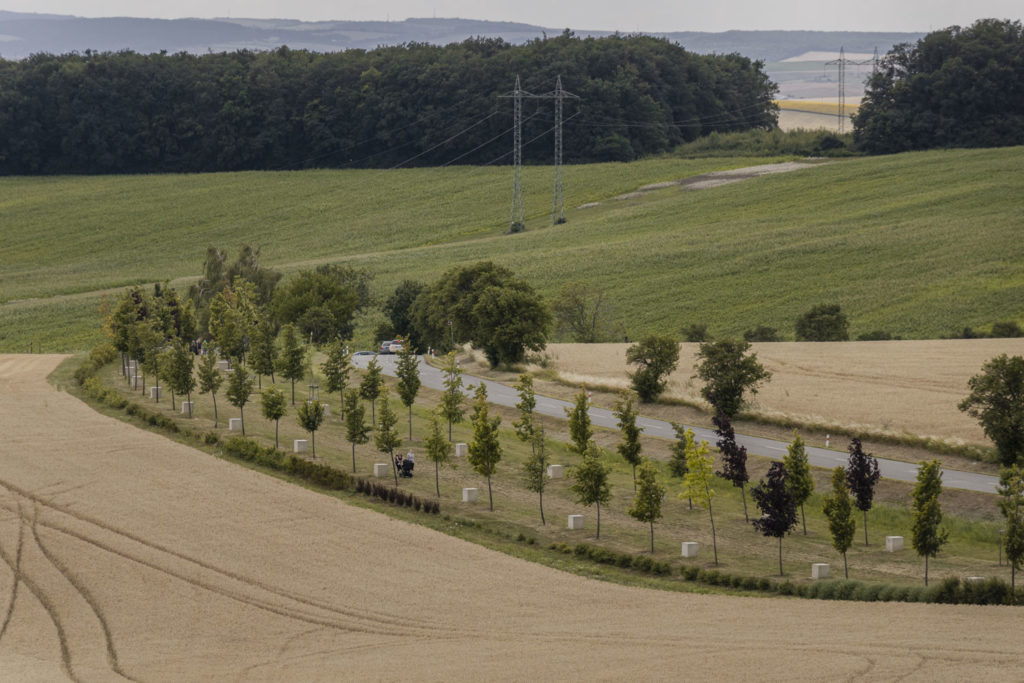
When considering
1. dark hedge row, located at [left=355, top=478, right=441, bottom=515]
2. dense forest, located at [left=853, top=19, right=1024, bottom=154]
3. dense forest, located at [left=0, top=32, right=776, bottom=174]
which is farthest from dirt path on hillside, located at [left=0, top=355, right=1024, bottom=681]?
dense forest, located at [left=0, top=32, right=776, bottom=174]

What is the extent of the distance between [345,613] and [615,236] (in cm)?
9676

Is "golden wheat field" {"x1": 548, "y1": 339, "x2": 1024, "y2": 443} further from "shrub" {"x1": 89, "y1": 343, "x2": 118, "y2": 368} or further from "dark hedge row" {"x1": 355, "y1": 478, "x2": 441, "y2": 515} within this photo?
"shrub" {"x1": 89, "y1": 343, "x2": 118, "y2": 368}

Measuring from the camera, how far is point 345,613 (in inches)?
1380

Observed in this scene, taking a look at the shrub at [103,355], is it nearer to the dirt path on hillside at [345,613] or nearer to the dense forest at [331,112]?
the dirt path on hillside at [345,613]

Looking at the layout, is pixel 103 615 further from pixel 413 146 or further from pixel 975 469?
pixel 413 146

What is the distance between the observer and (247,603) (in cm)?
3597

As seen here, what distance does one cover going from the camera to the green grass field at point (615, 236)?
96.0 metres

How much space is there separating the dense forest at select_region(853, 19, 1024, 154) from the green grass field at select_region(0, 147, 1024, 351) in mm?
11476

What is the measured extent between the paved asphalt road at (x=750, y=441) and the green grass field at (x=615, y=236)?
2229cm

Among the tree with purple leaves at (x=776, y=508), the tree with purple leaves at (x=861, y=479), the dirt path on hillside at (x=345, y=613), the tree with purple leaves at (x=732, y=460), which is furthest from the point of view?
the tree with purple leaves at (x=732, y=460)

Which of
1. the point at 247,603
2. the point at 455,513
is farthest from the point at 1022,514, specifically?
the point at 247,603

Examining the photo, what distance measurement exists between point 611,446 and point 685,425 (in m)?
5.22

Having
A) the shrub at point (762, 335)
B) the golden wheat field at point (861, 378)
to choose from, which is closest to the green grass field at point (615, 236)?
the shrub at point (762, 335)

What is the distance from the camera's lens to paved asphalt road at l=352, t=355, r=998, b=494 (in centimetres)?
4925
